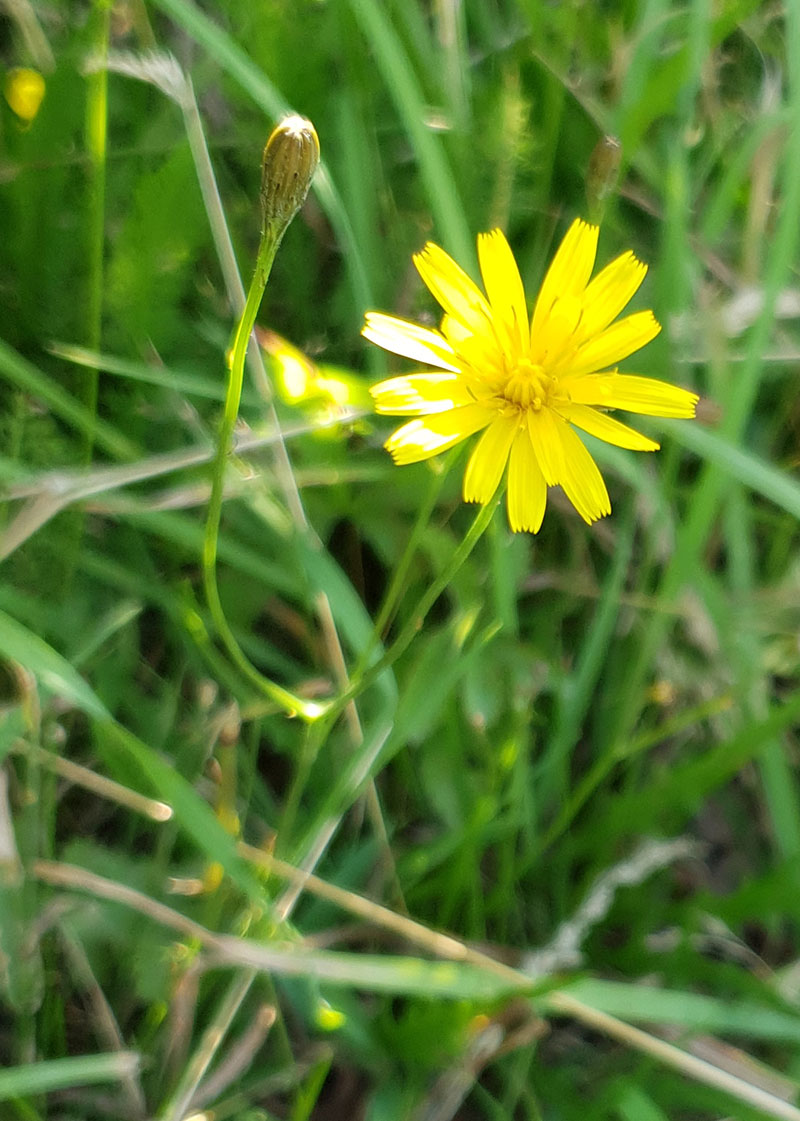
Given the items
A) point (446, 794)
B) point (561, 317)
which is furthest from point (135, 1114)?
point (561, 317)

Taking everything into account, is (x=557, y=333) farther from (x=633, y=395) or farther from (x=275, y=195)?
(x=275, y=195)

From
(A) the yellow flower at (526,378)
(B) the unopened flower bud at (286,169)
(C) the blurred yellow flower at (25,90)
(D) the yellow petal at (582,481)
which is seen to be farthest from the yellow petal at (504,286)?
(C) the blurred yellow flower at (25,90)

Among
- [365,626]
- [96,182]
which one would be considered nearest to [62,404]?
[96,182]

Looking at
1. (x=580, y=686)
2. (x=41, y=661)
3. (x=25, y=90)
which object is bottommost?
(x=41, y=661)

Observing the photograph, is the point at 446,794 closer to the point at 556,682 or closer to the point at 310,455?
the point at 556,682

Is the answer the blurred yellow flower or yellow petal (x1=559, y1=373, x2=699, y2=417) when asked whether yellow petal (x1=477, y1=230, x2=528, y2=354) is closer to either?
yellow petal (x1=559, y1=373, x2=699, y2=417)

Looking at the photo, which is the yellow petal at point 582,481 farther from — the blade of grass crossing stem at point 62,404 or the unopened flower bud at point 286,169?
the blade of grass crossing stem at point 62,404
